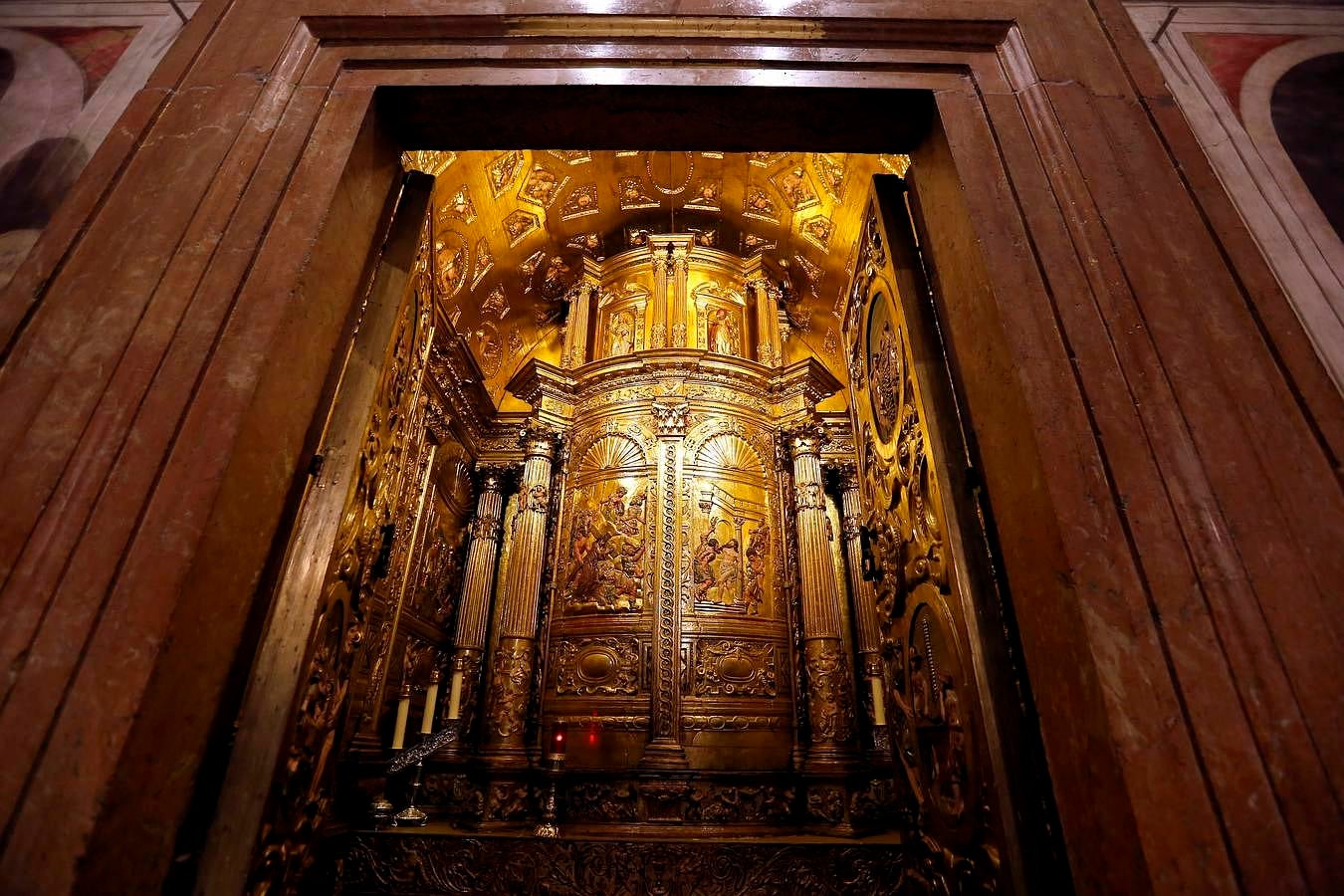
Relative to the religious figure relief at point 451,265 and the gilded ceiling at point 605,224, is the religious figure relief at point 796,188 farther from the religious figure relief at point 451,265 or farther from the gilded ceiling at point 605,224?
the religious figure relief at point 451,265

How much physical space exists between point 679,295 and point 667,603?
4036 millimetres

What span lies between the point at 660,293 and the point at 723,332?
1001 millimetres

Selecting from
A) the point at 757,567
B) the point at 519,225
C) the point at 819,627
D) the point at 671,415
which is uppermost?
the point at 519,225

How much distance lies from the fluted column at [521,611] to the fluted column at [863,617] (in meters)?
3.57

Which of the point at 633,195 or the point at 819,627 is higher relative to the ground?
the point at 633,195

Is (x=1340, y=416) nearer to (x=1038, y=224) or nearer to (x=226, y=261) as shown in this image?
(x=1038, y=224)

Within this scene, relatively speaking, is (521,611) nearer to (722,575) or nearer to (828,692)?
(722,575)

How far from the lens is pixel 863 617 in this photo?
270 inches

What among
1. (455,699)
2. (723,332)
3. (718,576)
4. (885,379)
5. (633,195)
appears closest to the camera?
(885,379)

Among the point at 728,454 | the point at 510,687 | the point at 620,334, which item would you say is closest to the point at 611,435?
the point at 728,454

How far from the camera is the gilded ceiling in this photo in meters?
6.37

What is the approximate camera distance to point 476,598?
721cm

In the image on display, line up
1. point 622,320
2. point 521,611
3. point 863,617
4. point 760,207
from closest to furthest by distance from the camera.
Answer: point 521,611 < point 863,617 < point 760,207 < point 622,320

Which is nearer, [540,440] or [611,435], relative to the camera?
[611,435]
